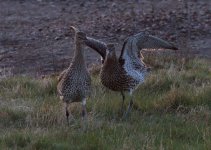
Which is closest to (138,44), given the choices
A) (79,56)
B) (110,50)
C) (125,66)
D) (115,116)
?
(125,66)

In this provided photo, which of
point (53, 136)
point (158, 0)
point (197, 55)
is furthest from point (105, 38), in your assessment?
point (53, 136)

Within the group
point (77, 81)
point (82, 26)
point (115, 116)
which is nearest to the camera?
point (77, 81)

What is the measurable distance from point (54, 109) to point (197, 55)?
444cm

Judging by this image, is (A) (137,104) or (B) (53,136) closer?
(B) (53,136)

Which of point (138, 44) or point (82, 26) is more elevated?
point (138, 44)

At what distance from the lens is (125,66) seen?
29.6 ft

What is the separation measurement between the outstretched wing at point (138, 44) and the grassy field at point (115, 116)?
1.60 feet

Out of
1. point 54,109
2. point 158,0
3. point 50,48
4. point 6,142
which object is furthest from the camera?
point 158,0

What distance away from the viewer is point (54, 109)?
8547 mm

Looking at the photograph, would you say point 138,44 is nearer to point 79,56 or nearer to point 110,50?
point 110,50

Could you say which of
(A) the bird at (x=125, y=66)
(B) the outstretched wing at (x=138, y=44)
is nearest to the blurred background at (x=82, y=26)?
(B) the outstretched wing at (x=138, y=44)

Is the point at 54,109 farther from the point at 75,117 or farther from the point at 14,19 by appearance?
the point at 14,19

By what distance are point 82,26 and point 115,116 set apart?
5.71 m

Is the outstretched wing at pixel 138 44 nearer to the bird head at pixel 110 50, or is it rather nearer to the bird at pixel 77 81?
the bird head at pixel 110 50
